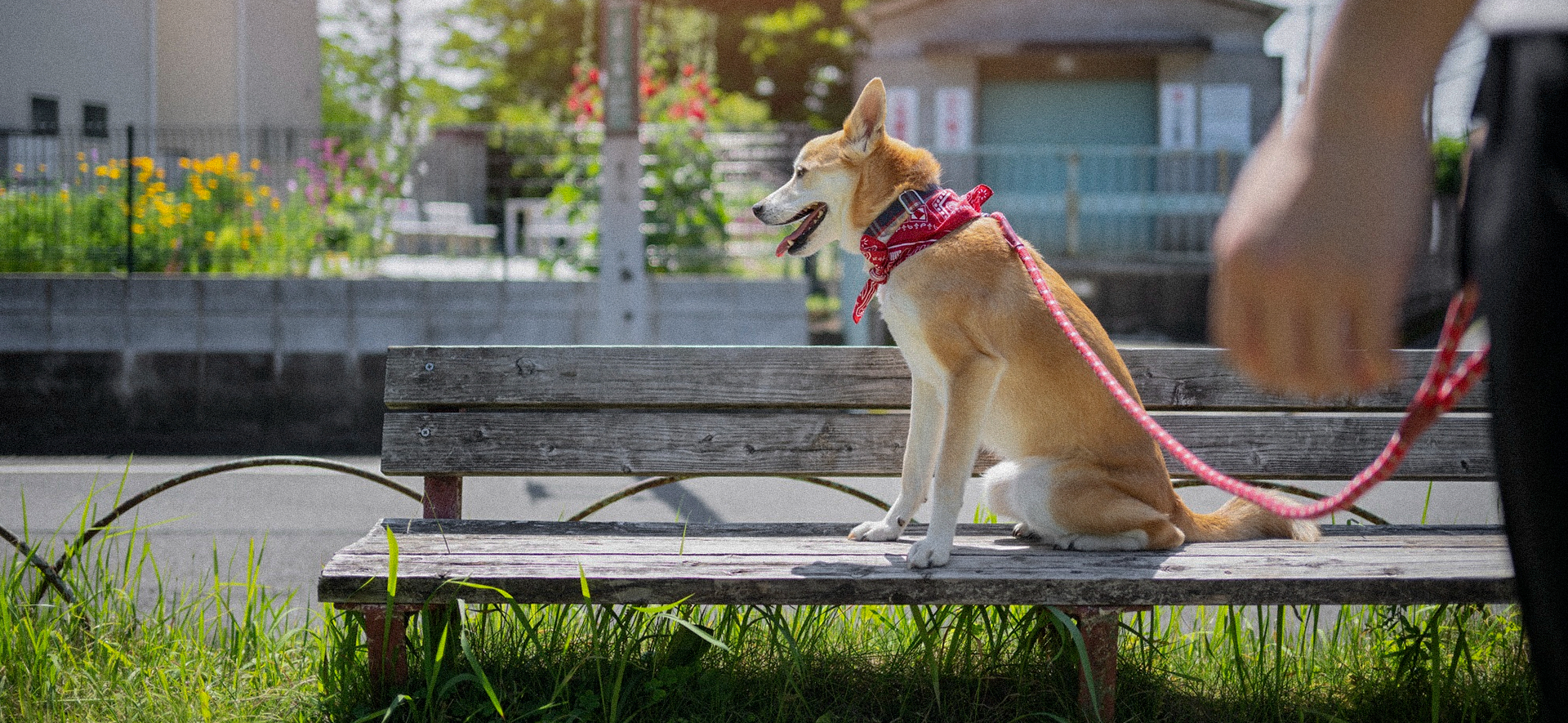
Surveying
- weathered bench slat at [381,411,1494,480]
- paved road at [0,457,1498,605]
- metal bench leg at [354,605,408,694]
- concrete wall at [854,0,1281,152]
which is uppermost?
concrete wall at [854,0,1281,152]

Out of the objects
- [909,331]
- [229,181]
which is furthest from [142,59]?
[909,331]

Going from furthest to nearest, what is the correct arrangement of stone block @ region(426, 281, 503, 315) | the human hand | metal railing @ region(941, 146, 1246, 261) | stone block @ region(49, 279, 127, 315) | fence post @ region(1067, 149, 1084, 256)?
metal railing @ region(941, 146, 1246, 261) < fence post @ region(1067, 149, 1084, 256) < stone block @ region(426, 281, 503, 315) < stone block @ region(49, 279, 127, 315) < the human hand

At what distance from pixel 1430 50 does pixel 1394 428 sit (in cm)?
264

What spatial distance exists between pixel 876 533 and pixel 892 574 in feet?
1.53

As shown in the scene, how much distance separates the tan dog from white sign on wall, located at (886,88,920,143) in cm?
1299

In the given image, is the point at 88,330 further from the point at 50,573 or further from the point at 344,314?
the point at 50,573

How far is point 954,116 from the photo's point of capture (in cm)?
1556

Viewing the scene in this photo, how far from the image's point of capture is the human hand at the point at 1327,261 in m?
0.76

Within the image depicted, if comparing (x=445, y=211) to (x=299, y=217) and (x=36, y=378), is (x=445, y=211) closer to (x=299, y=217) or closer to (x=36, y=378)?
(x=299, y=217)

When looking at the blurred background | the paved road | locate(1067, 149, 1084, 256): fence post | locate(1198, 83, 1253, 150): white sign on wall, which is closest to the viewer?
the paved road

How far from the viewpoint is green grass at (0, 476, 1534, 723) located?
234cm

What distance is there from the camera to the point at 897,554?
7.96ft

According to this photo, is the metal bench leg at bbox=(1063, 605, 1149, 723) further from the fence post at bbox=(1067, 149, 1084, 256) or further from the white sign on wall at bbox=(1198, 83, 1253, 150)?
the white sign on wall at bbox=(1198, 83, 1253, 150)

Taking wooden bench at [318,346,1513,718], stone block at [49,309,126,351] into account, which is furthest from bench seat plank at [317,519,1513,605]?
stone block at [49,309,126,351]
